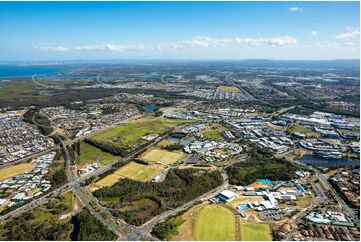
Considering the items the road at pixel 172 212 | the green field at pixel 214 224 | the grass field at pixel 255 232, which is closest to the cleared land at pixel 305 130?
the road at pixel 172 212

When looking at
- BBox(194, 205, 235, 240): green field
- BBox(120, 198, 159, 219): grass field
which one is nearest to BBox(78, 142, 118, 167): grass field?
BBox(120, 198, 159, 219): grass field

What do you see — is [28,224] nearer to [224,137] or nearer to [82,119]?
[224,137]

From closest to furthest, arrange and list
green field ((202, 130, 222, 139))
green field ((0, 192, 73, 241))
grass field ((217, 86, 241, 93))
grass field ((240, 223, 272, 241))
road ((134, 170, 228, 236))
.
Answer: grass field ((240, 223, 272, 241)) < green field ((0, 192, 73, 241)) < road ((134, 170, 228, 236)) < green field ((202, 130, 222, 139)) < grass field ((217, 86, 241, 93))

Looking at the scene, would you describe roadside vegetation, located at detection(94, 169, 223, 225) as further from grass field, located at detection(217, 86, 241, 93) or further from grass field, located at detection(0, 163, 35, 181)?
grass field, located at detection(217, 86, 241, 93)

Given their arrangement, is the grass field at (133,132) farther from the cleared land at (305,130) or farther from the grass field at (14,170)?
the cleared land at (305,130)

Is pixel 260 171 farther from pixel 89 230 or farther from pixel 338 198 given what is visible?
pixel 89 230

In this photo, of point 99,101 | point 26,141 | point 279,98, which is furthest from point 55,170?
point 279,98

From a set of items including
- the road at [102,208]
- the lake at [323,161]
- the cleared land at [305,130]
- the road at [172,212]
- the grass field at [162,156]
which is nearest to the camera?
the road at [102,208]
